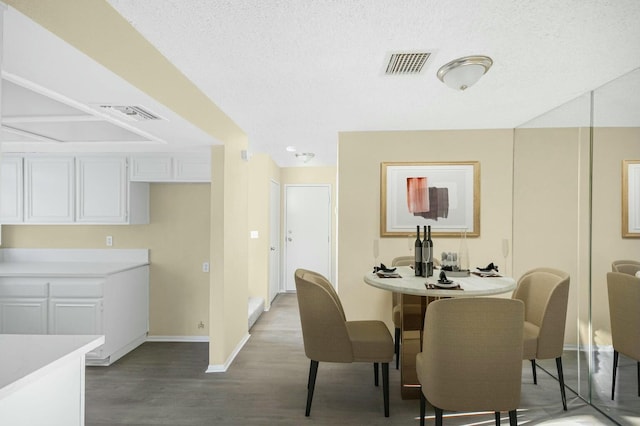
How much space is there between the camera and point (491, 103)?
2838mm

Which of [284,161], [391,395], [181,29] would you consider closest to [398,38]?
[181,29]

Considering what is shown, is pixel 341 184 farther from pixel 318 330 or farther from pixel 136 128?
pixel 136 128

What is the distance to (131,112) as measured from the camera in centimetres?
222

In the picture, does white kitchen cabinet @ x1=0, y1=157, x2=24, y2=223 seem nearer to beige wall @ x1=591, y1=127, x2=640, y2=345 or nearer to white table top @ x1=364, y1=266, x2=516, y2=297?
white table top @ x1=364, y1=266, x2=516, y2=297

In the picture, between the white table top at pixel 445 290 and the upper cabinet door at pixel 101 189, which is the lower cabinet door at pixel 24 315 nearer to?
the upper cabinet door at pixel 101 189

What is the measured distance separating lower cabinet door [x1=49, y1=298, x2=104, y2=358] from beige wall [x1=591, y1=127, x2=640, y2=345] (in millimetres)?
4053

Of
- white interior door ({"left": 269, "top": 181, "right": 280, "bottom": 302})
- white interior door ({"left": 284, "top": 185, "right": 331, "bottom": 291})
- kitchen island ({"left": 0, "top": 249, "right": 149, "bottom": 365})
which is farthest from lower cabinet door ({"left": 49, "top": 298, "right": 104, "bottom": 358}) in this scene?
white interior door ({"left": 284, "top": 185, "right": 331, "bottom": 291})

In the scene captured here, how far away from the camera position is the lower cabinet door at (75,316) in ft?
10.0

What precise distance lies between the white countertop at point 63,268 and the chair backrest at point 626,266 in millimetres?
4043

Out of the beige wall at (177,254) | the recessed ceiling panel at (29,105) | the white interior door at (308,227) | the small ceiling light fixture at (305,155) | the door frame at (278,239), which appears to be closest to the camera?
the recessed ceiling panel at (29,105)

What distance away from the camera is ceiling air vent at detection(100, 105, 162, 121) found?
7.04 feet

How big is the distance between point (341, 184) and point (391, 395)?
2.04 metres

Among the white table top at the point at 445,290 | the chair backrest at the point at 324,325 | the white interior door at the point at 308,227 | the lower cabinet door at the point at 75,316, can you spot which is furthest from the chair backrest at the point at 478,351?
the white interior door at the point at 308,227

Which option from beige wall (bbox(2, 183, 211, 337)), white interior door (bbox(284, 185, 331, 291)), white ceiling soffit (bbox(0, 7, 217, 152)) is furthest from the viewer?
white interior door (bbox(284, 185, 331, 291))
